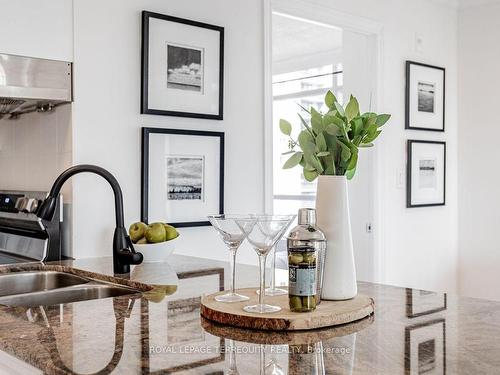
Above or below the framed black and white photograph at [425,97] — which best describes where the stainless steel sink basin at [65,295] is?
below

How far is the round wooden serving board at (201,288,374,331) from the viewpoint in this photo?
3.89ft

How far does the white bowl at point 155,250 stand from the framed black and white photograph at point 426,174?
203 centimetres

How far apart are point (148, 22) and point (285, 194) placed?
356cm

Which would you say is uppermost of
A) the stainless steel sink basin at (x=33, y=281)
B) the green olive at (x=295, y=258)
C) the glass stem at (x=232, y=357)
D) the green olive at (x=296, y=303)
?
the green olive at (x=295, y=258)

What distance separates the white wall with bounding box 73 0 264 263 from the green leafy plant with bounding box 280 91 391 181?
4.06 feet

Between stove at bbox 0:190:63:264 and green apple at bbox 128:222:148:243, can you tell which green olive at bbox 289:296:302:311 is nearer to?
green apple at bbox 128:222:148:243

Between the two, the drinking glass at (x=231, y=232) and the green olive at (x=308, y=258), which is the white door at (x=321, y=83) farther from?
the green olive at (x=308, y=258)

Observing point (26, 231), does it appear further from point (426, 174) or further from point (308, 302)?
point (426, 174)

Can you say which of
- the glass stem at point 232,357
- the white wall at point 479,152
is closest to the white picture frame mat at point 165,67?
the glass stem at point 232,357

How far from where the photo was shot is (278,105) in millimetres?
5996

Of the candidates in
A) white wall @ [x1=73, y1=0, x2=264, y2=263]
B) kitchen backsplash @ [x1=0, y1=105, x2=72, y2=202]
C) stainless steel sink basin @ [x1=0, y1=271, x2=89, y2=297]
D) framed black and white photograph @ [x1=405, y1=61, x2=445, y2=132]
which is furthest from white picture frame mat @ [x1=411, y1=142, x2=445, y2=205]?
stainless steel sink basin @ [x1=0, y1=271, x2=89, y2=297]

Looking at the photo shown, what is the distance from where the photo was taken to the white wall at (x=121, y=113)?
2387mm

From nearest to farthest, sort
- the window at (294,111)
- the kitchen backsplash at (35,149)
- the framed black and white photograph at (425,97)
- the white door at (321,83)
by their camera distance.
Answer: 1. the kitchen backsplash at (35,149)
2. the white door at (321,83)
3. the framed black and white photograph at (425,97)
4. the window at (294,111)

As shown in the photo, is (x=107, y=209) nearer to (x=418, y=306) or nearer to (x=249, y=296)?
(x=249, y=296)
